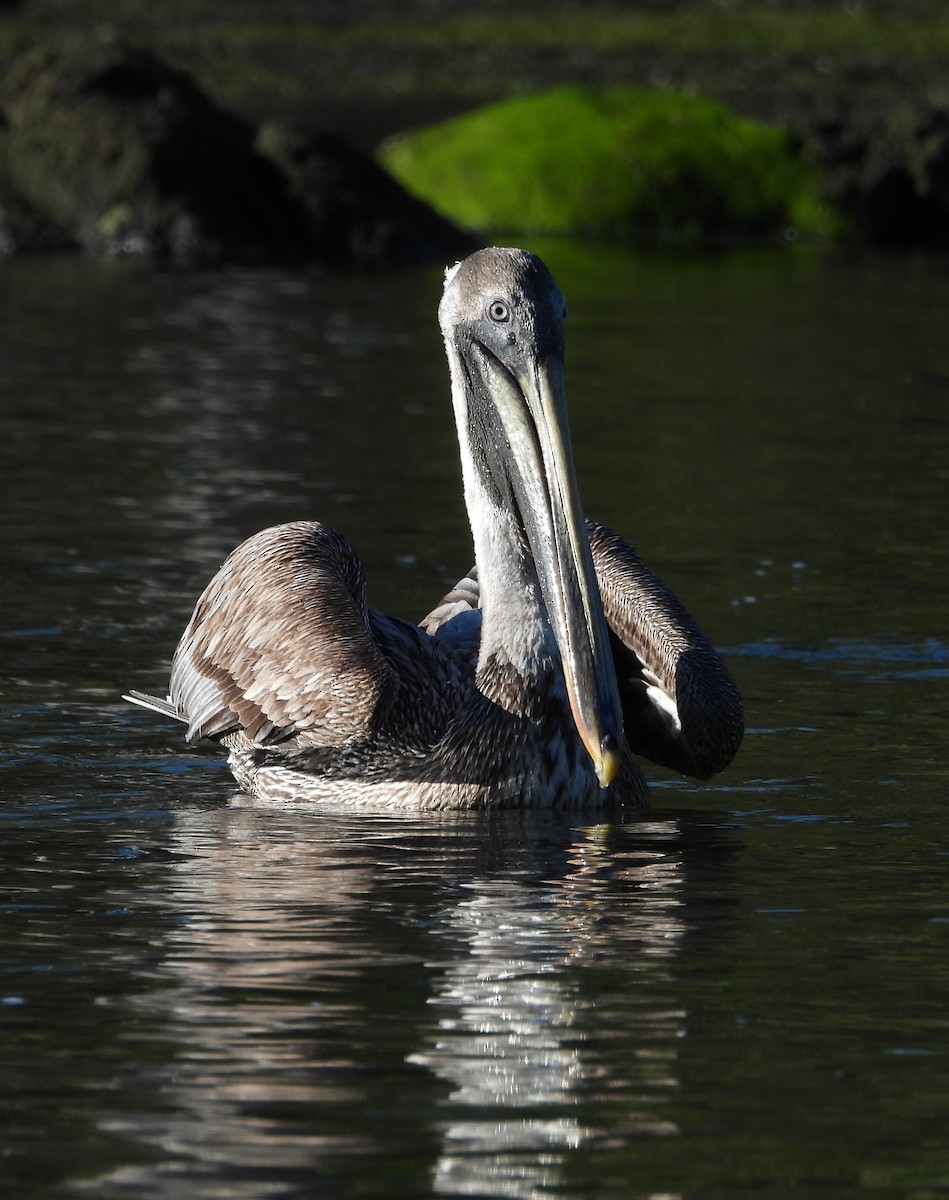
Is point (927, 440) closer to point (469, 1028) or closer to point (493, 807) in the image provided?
point (493, 807)

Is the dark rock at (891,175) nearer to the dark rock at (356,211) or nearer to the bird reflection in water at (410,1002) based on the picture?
the dark rock at (356,211)

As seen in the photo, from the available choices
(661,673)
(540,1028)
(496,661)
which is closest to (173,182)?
Answer: (661,673)

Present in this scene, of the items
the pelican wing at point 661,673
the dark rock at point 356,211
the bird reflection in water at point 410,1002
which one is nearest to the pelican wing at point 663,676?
the pelican wing at point 661,673

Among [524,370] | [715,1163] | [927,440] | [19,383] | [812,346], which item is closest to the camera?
[715,1163]

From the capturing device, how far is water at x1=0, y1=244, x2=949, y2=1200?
4.54 meters

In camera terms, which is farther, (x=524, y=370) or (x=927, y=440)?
(x=927, y=440)

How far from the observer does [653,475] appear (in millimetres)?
13344

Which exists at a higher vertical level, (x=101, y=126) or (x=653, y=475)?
(x=101, y=126)

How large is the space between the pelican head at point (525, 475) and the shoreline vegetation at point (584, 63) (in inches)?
707

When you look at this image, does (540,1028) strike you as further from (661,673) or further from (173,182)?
(173,182)

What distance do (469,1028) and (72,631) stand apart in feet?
15.5

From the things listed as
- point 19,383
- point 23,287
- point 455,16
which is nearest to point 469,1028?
Answer: point 19,383

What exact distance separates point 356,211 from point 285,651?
1811 cm

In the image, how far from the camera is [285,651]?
24.5ft
